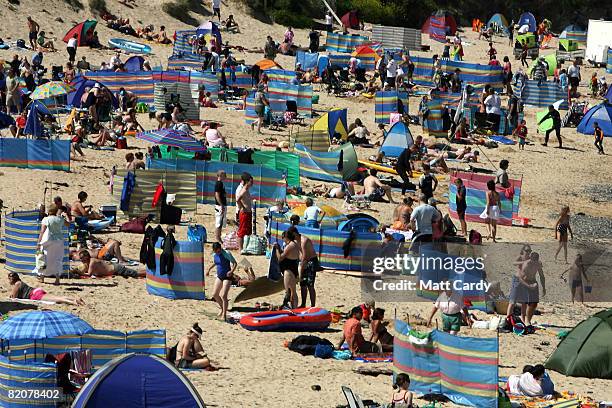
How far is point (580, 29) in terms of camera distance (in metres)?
51.7

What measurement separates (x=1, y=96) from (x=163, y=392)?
1887 centimetres

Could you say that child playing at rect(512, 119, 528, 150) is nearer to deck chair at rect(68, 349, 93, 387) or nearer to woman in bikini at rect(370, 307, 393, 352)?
woman in bikini at rect(370, 307, 393, 352)

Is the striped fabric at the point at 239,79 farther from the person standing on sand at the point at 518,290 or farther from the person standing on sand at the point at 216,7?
the person standing on sand at the point at 518,290

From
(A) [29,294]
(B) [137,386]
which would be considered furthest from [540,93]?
(B) [137,386]

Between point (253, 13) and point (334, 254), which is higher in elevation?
point (253, 13)

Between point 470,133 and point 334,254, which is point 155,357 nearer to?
point 334,254

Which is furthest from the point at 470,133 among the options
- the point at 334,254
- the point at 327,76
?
the point at 334,254

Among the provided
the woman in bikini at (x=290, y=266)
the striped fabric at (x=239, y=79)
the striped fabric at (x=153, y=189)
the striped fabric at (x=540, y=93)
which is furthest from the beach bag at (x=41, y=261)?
the striped fabric at (x=540, y=93)

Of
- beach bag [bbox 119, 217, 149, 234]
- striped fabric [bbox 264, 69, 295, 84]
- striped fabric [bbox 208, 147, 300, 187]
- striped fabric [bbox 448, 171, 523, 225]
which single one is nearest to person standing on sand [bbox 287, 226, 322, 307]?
beach bag [bbox 119, 217, 149, 234]

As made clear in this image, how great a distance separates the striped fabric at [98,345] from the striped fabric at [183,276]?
155 inches

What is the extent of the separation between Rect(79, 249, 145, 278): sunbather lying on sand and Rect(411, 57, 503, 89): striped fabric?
21.5m

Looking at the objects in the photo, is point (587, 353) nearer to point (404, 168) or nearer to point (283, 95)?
point (404, 168)

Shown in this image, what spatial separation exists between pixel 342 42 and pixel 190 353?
29.5m

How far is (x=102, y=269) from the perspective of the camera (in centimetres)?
1948
